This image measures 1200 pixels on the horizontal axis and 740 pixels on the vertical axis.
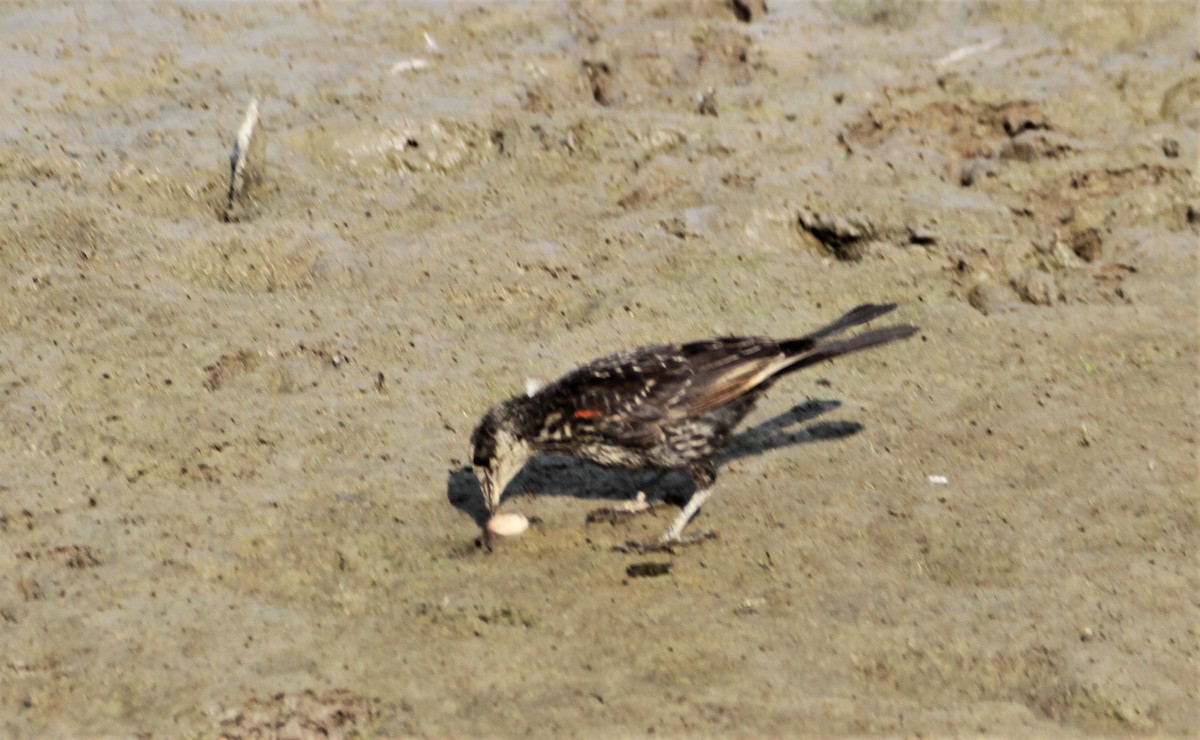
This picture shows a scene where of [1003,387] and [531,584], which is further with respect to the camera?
[1003,387]

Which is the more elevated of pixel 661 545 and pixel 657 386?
pixel 657 386

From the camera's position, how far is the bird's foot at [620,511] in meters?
6.16

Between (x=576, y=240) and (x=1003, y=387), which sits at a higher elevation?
(x=576, y=240)

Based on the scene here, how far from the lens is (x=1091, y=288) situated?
8.16 metres

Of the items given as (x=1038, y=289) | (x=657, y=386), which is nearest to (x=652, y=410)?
(x=657, y=386)

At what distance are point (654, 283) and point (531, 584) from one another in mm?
3282

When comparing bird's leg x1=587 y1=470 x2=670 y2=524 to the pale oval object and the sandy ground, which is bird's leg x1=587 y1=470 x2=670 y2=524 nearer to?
the sandy ground

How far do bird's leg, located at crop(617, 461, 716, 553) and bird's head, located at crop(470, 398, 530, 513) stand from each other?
0.72 metres

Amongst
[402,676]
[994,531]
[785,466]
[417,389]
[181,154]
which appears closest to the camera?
[402,676]

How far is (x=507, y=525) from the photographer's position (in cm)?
578

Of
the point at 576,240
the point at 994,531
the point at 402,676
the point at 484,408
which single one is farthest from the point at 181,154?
the point at 994,531

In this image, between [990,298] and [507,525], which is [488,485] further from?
[990,298]

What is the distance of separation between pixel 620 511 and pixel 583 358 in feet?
4.67

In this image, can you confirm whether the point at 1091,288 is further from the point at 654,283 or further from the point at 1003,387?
the point at 654,283
